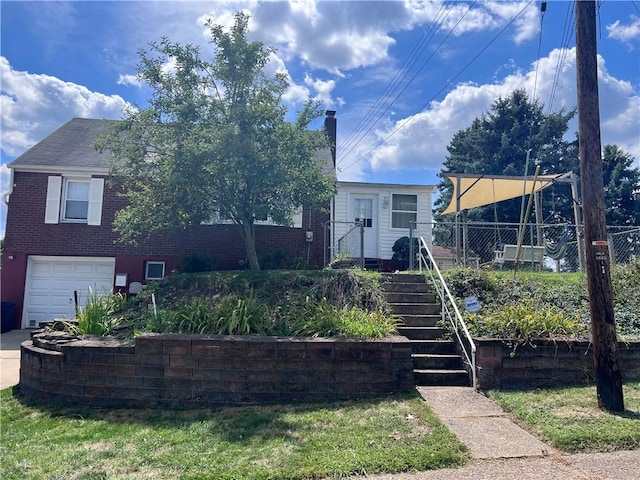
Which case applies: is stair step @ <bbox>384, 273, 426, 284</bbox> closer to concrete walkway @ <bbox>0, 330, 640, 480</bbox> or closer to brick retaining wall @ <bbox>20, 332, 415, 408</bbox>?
brick retaining wall @ <bbox>20, 332, 415, 408</bbox>

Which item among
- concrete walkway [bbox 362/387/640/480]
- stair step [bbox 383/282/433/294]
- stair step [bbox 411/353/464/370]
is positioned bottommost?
concrete walkway [bbox 362/387/640/480]

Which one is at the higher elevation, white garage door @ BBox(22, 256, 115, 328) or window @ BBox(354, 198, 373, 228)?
window @ BBox(354, 198, 373, 228)

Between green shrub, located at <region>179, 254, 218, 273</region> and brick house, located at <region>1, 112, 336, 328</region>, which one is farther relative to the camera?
brick house, located at <region>1, 112, 336, 328</region>

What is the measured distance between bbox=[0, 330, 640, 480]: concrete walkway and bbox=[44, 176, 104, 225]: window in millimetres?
11753

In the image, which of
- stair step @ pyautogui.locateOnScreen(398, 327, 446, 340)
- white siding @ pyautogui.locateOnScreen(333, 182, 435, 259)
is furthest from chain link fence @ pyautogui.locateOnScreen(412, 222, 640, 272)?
stair step @ pyautogui.locateOnScreen(398, 327, 446, 340)

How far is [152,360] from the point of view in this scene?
18.2ft

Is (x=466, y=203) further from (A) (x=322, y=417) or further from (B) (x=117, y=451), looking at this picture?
(B) (x=117, y=451)

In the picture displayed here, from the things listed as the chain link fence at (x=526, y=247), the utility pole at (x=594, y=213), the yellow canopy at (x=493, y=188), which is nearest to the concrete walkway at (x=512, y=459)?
the utility pole at (x=594, y=213)

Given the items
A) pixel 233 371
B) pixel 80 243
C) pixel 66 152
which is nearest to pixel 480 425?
pixel 233 371

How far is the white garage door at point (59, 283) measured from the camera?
1316cm

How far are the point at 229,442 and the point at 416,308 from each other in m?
4.21

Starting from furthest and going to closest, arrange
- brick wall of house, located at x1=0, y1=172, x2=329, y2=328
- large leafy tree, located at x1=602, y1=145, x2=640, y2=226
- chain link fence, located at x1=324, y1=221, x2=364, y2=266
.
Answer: large leafy tree, located at x1=602, y1=145, x2=640, y2=226 → chain link fence, located at x1=324, y1=221, x2=364, y2=266 → brick wall of house, located at x1=0, y1=172, x2=329, y2=328

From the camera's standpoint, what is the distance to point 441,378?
595 cm

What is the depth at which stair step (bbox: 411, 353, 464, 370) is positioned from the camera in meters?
6.18
